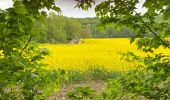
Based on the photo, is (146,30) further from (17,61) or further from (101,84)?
(101,84)

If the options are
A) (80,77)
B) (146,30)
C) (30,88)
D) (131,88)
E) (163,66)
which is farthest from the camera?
(80,77)

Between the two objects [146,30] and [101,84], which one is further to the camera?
[101,84]

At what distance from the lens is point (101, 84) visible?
533 inches

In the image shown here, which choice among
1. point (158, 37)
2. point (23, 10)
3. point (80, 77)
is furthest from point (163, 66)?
point (80, 77)

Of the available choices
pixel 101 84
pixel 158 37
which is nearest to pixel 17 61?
pixel 158 37

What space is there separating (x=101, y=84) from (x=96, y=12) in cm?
1111

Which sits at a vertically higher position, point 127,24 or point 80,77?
point 127,24

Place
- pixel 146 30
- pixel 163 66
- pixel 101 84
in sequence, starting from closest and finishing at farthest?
pixel 163 66 → pixel 146 30 → pixel 101 84

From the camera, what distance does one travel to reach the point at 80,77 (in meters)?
14.5

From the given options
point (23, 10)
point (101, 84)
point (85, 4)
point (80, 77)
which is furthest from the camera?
point (80, 77)

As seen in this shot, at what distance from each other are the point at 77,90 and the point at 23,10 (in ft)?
2.52

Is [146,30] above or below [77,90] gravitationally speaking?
above

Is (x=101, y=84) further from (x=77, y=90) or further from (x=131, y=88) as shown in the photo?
(x=77, y=90)

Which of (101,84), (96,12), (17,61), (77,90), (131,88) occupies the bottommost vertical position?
(101,84)
